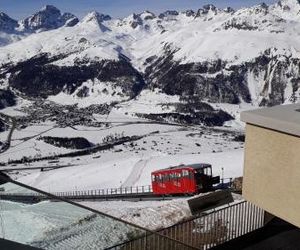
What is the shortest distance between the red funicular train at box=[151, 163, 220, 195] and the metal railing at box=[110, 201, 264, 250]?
27943mm

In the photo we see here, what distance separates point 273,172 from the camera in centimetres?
1474

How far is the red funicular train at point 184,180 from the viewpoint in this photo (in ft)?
167

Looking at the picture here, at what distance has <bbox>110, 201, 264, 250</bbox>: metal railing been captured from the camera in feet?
64.3

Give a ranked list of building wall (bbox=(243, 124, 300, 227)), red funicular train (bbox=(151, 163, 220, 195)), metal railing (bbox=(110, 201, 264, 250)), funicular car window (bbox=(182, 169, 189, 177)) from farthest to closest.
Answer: funicular car window (bbox=(182, 169, 189, 177)), red funicular train (bbox=(151, 163, 220, 195)), metal railing (bbox=(110, 201, 264, 250)), building wall (bbox=(243, 124, 300, 227))

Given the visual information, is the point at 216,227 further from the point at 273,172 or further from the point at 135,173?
the point at 135,173

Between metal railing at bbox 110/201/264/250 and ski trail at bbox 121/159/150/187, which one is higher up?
metal railing at bbox 110/201/264/250

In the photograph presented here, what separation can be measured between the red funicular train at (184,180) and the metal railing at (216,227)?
91.7 ft

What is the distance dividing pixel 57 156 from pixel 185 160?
117790 mm

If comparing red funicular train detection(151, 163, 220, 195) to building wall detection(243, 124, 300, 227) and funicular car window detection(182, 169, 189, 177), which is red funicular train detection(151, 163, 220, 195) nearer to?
funicular car window detection(182, 169, 189, 177)

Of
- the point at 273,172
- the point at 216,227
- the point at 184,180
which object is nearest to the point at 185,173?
the point at 184,180

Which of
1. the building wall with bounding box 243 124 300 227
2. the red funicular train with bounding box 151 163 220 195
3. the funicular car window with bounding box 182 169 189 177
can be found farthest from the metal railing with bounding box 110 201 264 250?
the funicular car window with bounding box 182 169 189 177

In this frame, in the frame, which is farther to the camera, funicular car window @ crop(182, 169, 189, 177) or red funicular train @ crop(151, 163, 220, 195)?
funicular car window @ crop(182, 169, 189, 177)

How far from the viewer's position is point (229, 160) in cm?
7938

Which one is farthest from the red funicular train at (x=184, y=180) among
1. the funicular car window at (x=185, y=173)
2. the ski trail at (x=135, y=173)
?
the ski trail at (x=135, y=173)
